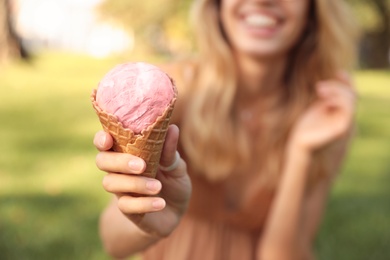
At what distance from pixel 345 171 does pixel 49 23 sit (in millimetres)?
47467

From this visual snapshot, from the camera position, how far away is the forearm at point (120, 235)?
211 centimetres

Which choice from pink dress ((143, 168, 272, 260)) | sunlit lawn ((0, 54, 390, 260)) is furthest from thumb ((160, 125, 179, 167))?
sunlit lawn ((0, 54, 390, 260))

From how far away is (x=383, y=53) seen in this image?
29.9 meters

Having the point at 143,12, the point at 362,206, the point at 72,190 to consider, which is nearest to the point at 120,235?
the point at 72,190

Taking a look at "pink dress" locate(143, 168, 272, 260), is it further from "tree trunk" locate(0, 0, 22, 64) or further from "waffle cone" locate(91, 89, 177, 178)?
"tree trunk" locate(0, 0, 22, 64)

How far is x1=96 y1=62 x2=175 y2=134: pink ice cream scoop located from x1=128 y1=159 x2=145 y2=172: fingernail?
8 cm

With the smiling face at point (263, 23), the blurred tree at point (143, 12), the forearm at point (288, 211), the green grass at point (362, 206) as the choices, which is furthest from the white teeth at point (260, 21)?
the blurred tree at point (143, 12)

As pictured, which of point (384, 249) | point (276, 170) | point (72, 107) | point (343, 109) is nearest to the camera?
point (343, 109)

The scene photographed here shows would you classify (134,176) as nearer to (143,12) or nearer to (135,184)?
(135,184)

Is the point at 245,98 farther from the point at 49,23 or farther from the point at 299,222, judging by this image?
the point at 49,23

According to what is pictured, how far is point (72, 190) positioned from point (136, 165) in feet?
12.7

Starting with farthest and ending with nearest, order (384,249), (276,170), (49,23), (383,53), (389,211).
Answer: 1. (49,23)
2. (383,53)
3. (389,211)
4. (384,249)
5. (276,170)

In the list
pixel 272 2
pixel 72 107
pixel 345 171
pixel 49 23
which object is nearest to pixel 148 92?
pixel 272 2

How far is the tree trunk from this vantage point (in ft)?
61.1
